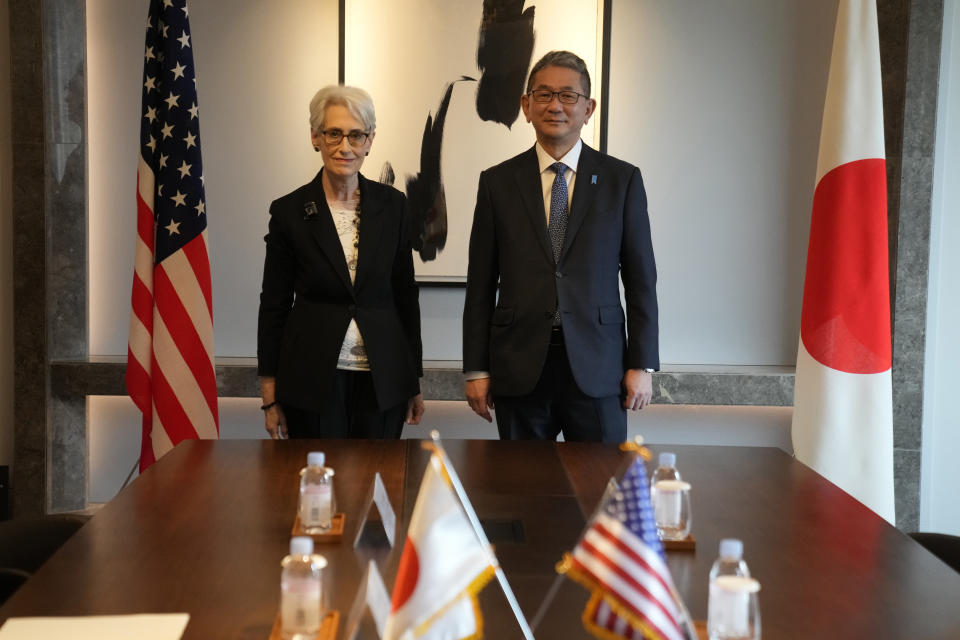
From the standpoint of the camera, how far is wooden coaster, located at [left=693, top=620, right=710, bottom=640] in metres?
1.33

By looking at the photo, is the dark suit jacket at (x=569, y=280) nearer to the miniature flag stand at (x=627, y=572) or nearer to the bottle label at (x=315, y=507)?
the bottle label at (x=315, y=507)

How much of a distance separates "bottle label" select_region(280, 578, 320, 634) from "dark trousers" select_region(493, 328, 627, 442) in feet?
5.30

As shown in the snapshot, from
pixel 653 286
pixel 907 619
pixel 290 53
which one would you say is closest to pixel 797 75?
pixel 653 286

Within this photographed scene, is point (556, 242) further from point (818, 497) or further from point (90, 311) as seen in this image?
point (90, 311)

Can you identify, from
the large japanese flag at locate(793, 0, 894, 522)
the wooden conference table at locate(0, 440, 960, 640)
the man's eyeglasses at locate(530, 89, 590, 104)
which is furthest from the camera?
the large japanese flag at locate(793, 0, 894, 522)

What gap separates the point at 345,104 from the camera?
286 cm

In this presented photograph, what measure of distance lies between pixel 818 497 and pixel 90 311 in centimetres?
366

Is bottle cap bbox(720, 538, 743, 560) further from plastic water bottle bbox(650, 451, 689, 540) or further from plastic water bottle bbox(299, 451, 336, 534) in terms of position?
plastic water bottle bbox(299, 451, 336, 534)

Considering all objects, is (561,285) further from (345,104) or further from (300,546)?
(300,546)

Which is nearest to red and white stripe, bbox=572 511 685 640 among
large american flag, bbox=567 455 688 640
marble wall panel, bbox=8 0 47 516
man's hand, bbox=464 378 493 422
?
large american flag, bbox=567 455 688 640

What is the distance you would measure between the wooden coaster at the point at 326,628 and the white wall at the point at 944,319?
346 centimetres

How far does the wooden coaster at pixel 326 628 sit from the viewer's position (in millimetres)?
1299

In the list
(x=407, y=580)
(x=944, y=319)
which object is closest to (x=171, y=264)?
(x=407, y=580)

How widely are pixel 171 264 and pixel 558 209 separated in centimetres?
174
